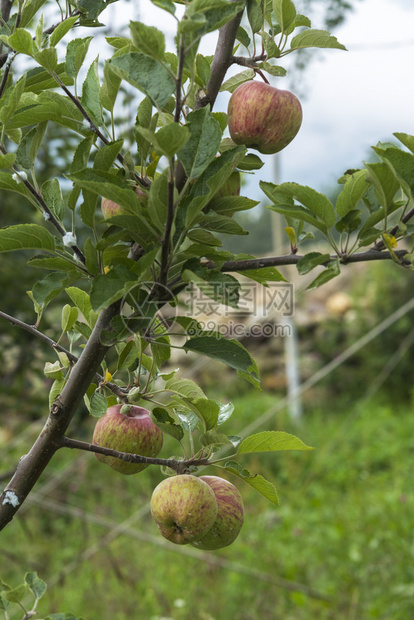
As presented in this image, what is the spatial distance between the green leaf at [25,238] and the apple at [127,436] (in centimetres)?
18

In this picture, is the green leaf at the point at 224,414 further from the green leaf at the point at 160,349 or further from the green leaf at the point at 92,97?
the green leaf at the point at 92,97

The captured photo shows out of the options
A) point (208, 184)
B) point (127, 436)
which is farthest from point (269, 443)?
point (208, 184)

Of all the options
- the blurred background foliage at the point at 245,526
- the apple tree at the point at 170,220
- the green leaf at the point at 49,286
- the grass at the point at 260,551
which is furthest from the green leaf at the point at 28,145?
the grass at the point at 260,551

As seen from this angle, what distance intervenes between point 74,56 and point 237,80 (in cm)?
17

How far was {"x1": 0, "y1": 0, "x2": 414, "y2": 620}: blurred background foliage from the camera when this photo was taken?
5.60 ft

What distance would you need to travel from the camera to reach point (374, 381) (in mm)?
4129

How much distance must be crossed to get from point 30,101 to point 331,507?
7.45 ft

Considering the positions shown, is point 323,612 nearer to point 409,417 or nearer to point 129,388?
point 129,388

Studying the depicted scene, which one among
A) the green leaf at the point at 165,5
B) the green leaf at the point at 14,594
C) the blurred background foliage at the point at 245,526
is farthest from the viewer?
the blurred background foliage at the point at 245,526

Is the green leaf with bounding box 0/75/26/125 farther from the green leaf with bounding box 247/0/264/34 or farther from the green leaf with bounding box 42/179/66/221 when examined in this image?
the green leaf with bounding box 247/0/264/34

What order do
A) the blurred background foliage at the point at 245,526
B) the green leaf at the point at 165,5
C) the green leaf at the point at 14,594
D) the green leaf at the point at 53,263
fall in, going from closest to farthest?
the green leaf at the point at 165,5, the green leaf at the point at 53,263, the green leaf at the point at 14,594, the blurred background foliage at the point at 245,526

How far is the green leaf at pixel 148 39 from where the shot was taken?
383 millimetres

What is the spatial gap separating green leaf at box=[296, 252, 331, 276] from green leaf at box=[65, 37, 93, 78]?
0.26 meters

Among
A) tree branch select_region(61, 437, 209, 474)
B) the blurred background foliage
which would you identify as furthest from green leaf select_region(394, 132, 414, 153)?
the blurred background foliage
